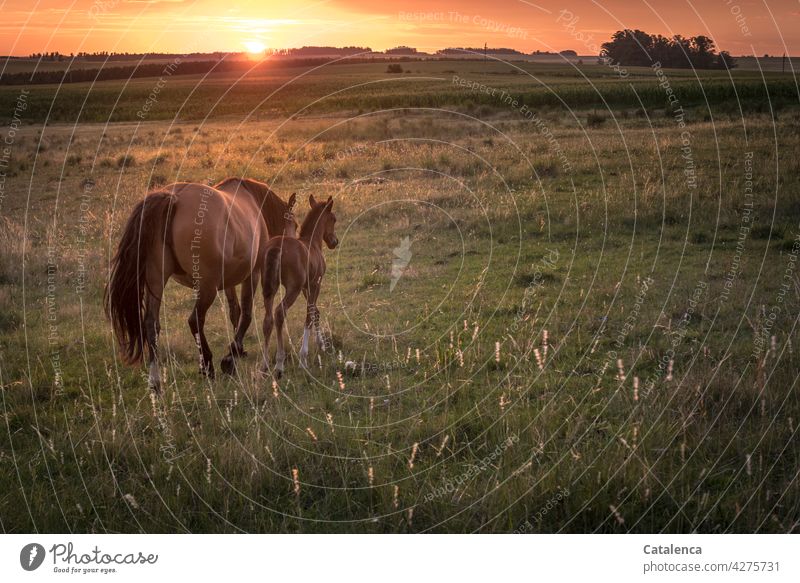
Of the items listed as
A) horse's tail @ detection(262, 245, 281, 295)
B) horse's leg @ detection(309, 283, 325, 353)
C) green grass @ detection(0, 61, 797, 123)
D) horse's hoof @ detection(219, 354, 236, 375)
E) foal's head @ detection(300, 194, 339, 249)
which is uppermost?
green grass @ detection(0, 61, 797, 123)

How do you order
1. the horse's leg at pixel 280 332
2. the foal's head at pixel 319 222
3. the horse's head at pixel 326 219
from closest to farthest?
the horse's leg at pixel 280 332 < the foal's head at pixel 319 222 < the horse's head at pixel 326 219

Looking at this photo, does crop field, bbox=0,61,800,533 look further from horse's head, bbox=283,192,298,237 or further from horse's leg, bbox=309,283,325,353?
horse's head, bbox=283,192,298,237

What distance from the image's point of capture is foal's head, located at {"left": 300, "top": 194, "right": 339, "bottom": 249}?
9.12 m

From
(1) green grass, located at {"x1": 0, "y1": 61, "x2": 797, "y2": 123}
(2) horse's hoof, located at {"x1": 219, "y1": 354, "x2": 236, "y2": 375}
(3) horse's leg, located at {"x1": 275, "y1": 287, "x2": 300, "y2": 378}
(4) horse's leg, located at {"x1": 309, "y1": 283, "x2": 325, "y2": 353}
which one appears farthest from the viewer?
(1) green grass, located at {"x1": 0, "y1": 61, "x2": 797, "y2": 123}

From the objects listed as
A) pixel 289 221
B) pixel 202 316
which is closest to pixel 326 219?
pixel 289 221

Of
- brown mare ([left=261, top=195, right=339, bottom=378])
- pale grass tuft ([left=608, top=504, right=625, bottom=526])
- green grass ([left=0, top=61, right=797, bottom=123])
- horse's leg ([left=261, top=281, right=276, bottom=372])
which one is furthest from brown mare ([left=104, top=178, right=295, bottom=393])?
green grass ([left=0, top=61, right=797, bottom=123])

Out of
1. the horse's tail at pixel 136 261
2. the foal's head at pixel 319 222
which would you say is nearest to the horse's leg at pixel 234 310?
the foal's head at pixel 319 222

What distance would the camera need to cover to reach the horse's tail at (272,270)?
822 cm

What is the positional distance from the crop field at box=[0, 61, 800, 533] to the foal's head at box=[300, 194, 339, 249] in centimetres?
133

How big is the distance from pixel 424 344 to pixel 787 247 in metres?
7.48

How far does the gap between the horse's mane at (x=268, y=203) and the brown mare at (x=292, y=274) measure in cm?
57

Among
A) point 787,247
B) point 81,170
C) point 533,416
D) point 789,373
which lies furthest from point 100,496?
point 81,170

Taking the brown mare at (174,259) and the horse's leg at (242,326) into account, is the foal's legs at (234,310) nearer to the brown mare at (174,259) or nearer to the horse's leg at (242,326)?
the horse's leg at (242,326)
